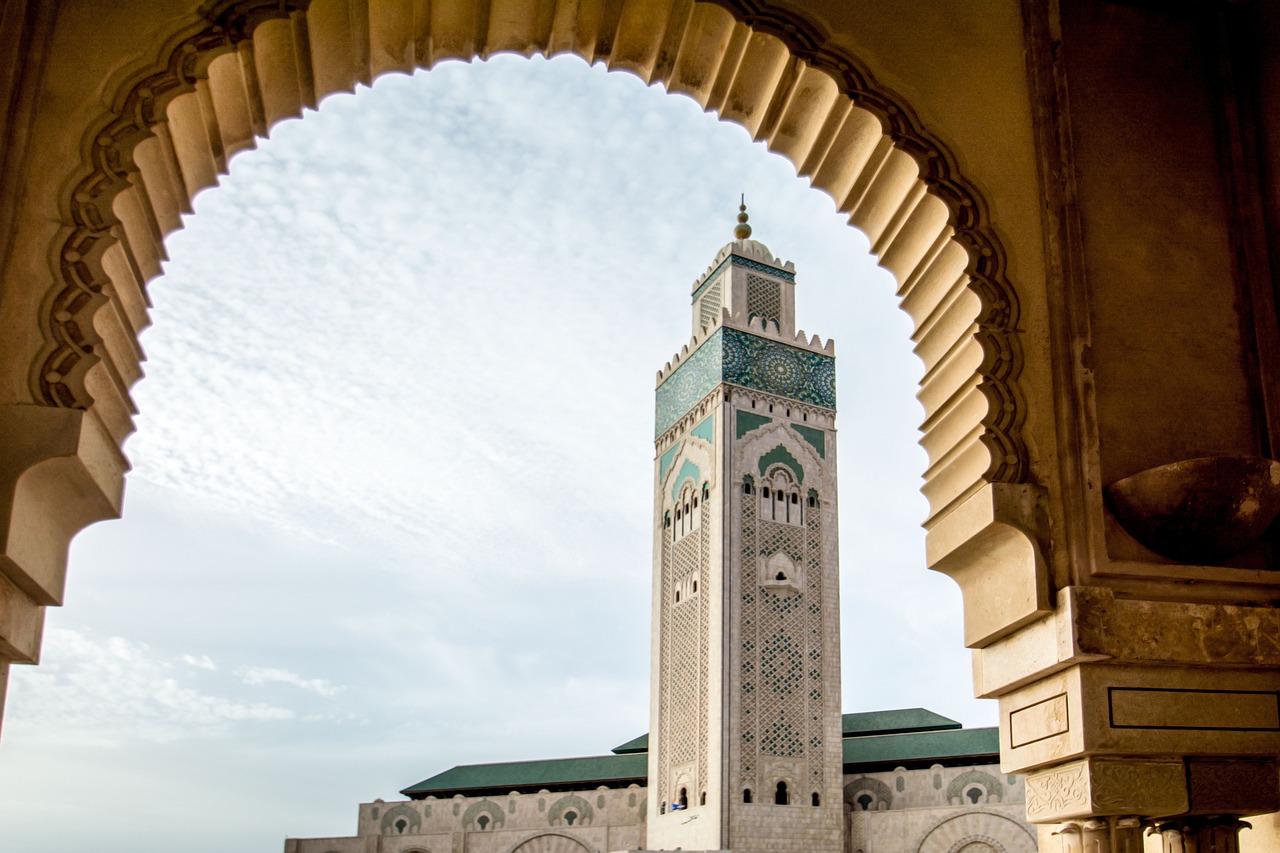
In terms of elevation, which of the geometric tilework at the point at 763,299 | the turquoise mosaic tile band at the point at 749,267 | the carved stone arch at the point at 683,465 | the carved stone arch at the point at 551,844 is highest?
the turquoise mosaic tile band at the point at 749,267

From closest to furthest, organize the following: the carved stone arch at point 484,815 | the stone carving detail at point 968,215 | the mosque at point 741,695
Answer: the stone carving detail at point 968,215
the mosque at point 741,695
the carved stone arch at point 484,815

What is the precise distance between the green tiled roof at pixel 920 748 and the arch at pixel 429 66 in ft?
43.3

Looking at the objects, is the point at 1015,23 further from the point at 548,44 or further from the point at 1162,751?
the point at 1162,751

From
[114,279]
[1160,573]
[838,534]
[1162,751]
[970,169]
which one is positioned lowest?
[1162,751]

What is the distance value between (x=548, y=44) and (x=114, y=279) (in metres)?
0.86

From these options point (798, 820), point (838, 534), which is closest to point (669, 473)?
point (838, 534)

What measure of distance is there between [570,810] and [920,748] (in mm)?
4378

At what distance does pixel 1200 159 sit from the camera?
86.7 inches

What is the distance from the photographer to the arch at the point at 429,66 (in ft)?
5.74

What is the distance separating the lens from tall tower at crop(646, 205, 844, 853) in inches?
622

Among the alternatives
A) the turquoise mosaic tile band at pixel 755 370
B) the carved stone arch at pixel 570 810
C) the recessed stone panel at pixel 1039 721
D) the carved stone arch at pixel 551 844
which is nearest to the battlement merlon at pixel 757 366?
the turquoise mosaic tile band at pixel 755 370

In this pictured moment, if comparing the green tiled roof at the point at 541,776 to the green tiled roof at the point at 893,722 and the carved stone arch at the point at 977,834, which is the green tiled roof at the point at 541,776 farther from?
the carved stone arch at the point at 977,834

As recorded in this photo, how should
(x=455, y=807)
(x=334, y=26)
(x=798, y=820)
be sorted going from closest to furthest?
1. (x=334, y=26)
2. (x=798, y=820)
3. (x=455, y=807)

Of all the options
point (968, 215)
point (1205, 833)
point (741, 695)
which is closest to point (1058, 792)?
point (1205, 833)
